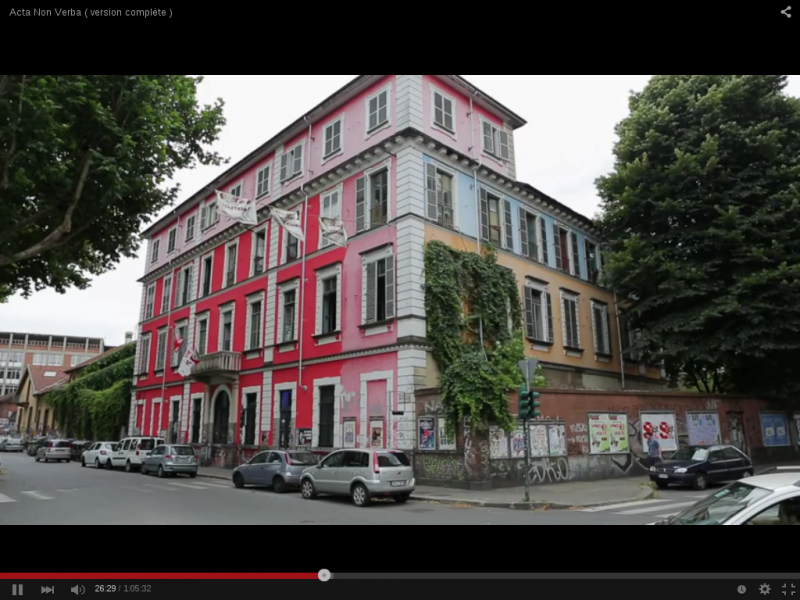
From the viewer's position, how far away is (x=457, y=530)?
1.57m

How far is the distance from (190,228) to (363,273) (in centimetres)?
1726

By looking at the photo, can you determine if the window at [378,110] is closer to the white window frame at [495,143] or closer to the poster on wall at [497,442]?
the white window frame at [495,143]

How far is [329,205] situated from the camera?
23156 millimetres

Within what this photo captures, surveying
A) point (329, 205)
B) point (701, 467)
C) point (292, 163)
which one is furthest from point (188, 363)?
point (701, 467)

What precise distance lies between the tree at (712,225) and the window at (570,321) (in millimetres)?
2827

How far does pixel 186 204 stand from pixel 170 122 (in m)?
21.4

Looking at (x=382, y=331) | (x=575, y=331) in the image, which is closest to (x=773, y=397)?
(x=575, y=331)

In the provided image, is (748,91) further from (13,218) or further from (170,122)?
(13,218)

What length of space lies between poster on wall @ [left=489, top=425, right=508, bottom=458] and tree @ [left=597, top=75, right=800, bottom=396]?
9.31m

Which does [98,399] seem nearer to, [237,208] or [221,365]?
[221,365]

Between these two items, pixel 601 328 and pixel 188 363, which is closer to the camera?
pixel 188 363

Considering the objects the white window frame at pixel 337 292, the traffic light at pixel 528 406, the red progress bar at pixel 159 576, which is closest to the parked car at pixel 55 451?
the white window frame at pixel 337 292

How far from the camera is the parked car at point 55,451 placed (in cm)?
3459

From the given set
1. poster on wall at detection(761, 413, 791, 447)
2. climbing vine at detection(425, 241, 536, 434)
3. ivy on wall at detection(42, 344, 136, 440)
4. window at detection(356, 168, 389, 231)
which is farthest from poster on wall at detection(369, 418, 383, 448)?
ivy on wall at detection(42, 344, 136, 440)
